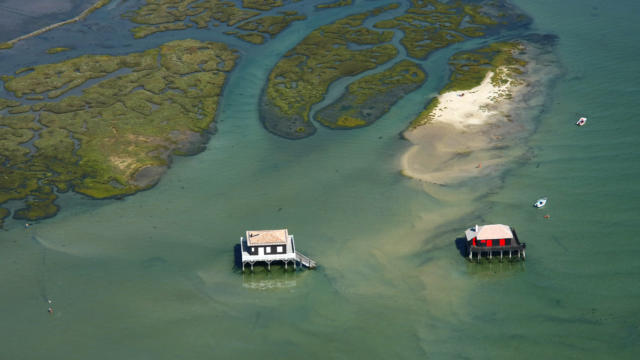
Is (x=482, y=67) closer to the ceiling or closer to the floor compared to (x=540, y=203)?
closer to the ceiling

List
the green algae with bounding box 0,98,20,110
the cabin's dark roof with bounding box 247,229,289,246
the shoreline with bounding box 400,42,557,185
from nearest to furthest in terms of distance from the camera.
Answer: the cabin's dark roof with bounding box 247,229,289,246 → the shoreline with bounding box 400,42,557,185 → the green algae with bounding box 0,98,20,110

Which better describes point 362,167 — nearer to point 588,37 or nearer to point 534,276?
point 534,276

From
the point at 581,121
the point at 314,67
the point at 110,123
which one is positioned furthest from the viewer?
the point at 314,67

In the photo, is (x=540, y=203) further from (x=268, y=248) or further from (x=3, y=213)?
(x=3, y=213)

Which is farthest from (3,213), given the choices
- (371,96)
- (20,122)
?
(371,96)

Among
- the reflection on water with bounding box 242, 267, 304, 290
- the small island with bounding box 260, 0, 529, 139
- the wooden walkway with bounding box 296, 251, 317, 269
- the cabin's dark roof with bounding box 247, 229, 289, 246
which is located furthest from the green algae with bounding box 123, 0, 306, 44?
the reflection on water with bounding box 242, 267, 304, 290

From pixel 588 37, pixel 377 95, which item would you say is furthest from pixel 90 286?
pixel 588 37

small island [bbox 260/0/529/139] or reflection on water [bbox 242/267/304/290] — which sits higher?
small island [bbox 260/0/529/139]

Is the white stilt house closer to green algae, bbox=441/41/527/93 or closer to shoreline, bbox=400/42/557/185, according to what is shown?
shoreline, bbox=400/42/557/185
